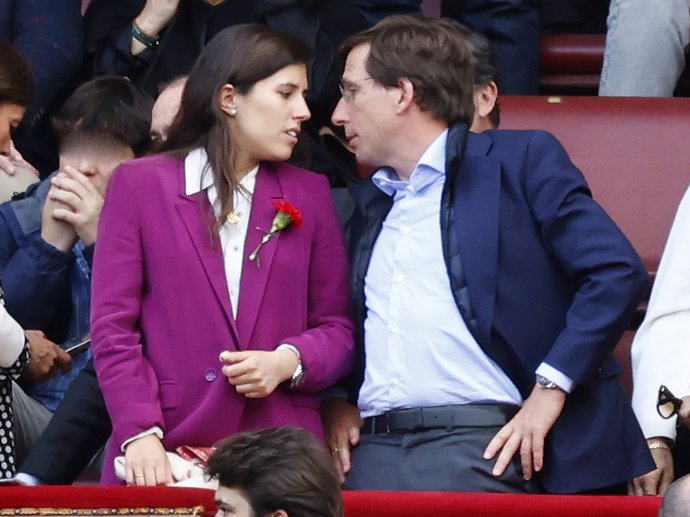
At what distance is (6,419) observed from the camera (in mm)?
4031

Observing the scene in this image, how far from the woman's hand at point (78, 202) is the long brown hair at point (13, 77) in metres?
0.36

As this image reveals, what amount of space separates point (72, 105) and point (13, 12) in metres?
1.07

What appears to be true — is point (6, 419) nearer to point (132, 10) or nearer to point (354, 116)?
point (354, 116)

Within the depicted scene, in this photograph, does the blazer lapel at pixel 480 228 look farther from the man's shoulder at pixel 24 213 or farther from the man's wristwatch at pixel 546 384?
the man's shoulder at pixel 24 213

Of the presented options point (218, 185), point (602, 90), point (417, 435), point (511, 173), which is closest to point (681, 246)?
point (511, 173)

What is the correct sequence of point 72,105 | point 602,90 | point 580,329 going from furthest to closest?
point 602,90 < point 72,105 < point 580,329

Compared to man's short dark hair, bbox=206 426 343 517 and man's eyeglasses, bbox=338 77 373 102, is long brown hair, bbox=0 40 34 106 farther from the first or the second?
man's short dark hair, bbox=206 426 343 517

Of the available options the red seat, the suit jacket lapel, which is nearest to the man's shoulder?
the suit jacket lapel

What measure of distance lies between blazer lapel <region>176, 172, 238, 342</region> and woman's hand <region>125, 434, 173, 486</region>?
30cm

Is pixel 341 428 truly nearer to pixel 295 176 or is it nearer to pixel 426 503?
pixel 295 176

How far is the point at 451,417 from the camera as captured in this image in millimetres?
3707

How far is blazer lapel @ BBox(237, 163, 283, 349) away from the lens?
12.4 ft

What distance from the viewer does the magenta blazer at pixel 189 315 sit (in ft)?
12.2

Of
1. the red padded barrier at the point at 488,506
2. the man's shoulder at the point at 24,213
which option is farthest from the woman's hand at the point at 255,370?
the man's shoulder at the point at 24,213
